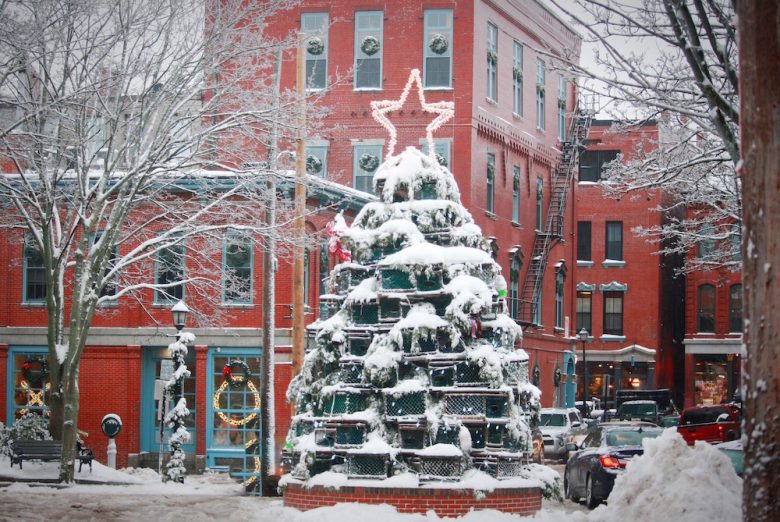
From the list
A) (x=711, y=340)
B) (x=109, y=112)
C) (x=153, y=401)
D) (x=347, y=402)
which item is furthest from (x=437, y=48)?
(x=347, y=402)

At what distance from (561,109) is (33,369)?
28.6m

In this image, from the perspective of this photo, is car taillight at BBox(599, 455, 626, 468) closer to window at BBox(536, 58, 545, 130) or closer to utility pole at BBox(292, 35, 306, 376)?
utility pole at BBox(292, 35, 306, 376)

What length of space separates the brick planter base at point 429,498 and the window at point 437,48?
30.7 meters

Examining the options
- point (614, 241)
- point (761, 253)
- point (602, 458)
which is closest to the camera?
point (761, 253)

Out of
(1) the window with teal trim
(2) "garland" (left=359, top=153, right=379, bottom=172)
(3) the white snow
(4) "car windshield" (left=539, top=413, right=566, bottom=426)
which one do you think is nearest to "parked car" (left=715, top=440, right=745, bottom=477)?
(3) the white snow

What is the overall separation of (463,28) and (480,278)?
28952 mm

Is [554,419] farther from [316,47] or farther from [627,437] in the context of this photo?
[627,437]

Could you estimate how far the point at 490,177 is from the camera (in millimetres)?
50000

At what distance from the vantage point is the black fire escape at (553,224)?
5387 centimetres

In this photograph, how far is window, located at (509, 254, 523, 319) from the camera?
52.3 meters

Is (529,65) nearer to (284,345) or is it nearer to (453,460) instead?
(284,345)

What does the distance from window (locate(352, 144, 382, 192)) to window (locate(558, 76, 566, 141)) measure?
527 inches

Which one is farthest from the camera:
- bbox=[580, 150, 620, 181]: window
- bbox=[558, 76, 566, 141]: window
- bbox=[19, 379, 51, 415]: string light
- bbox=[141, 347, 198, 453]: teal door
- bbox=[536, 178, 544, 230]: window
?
bbox=[580, 150, 620, 181]: window

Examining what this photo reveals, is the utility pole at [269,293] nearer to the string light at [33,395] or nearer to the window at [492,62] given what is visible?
the string light at [33,395]
